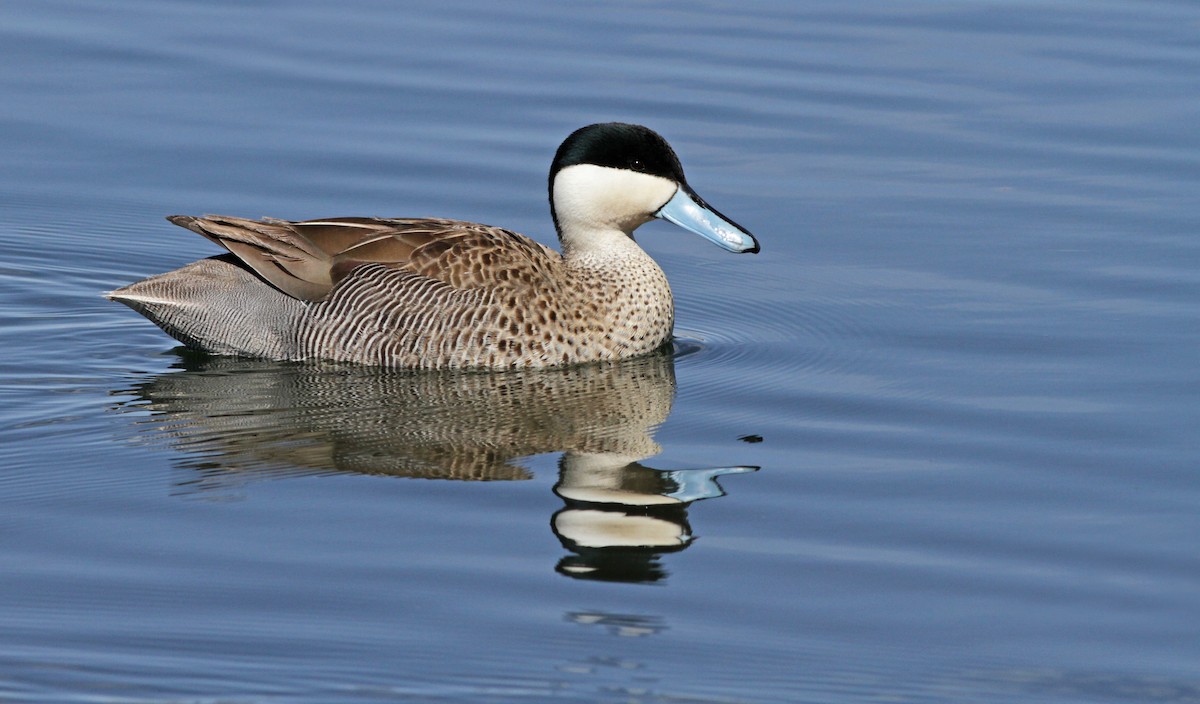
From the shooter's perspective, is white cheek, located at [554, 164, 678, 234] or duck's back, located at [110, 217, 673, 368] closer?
duck's back, located at [110, 217, 673, 368]

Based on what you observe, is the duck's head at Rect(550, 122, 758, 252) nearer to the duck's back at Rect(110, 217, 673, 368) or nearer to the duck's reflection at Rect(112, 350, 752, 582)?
the duck's back at Rect(110, 217, 673, 368)

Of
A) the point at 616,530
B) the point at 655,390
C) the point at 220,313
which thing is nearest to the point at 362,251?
the point at 220,313

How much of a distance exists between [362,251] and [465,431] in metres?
1.90

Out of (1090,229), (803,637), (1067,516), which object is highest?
(1090,229)

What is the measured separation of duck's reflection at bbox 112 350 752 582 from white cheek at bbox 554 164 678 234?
80cm

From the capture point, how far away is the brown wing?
10078mm

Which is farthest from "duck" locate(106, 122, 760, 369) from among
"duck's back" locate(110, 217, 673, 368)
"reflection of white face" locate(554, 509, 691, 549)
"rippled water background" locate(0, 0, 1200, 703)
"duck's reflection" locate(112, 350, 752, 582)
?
"reflection of white face" locate(554, 509, 691, 549)

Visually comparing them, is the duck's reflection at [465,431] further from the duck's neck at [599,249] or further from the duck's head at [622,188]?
the duck's head at [622,188]

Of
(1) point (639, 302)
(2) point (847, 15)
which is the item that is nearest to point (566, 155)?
(1) point (639, 302)

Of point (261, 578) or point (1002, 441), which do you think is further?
point (1002, 441)

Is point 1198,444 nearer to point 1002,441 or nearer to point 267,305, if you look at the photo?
point 1002,441

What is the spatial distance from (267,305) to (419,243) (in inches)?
34.4

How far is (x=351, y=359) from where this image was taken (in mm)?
10047

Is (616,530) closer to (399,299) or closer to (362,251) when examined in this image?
(399,299)
